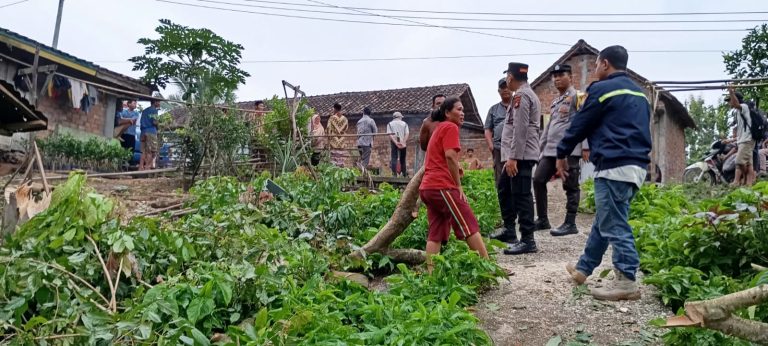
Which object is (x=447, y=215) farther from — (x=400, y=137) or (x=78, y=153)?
(x=78, y=153)

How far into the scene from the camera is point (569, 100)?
5723mm

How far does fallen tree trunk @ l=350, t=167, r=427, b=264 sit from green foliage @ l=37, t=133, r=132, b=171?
28.9ft

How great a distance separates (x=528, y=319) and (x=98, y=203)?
3.05m

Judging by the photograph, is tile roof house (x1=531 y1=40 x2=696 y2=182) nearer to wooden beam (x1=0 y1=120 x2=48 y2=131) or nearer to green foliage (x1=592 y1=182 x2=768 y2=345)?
green foliage (x1=592 y1=182 x2=768 y2=345)

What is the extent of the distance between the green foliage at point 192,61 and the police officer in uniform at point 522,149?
5.47 m

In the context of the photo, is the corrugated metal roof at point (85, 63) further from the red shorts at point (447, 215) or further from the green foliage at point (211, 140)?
the red shorts at point (447, 215)

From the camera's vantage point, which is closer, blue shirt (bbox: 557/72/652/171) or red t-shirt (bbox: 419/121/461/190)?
blue shirt (bbox: 557/72/652/171)

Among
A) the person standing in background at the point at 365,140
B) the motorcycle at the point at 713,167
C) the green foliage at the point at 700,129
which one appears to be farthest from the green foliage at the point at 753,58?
the green foliage at the point at 700,129

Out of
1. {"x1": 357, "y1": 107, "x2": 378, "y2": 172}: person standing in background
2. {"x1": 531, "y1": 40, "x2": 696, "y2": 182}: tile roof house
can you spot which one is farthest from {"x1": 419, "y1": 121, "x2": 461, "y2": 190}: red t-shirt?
{"x1": 531, "y1": 40, "x2": 696, "y2": 182}: tile roof house

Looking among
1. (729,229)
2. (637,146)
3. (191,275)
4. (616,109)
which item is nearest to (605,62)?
(616,109)

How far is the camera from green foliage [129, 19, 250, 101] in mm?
9062

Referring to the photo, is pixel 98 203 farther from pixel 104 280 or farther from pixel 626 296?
pixel 626 296

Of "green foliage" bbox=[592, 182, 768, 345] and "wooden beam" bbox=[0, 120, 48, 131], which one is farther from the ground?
"wooden beam" bbox=[0, 120, 48, 131]

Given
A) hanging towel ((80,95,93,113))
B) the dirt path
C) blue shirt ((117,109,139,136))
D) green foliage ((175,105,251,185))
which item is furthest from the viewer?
blue shirt ((117,109,139,136))
